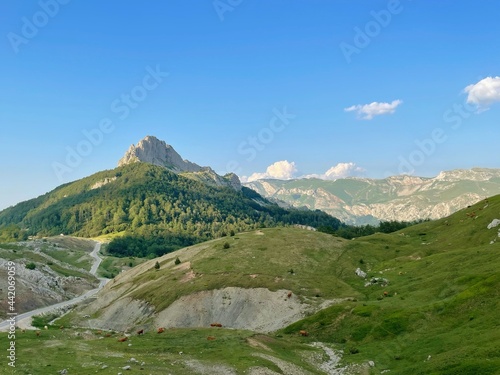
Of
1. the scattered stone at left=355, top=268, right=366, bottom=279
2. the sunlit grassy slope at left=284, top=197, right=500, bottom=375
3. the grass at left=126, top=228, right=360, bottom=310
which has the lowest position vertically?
the sunlit grassy slope at left=284, top=197, right=500, bottom=375

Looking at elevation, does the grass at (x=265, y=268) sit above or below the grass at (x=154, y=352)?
above

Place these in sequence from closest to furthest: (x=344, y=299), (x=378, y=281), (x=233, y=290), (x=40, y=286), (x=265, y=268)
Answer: (x=344, y=299), (x=378, y=281), (x=233, y=290), (x=265, y=268), (x=40, y=286)

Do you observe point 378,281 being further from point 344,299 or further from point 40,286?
point 40,286

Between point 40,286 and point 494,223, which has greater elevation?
point 40,286

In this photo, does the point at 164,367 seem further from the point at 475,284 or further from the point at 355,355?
the point at 475,284

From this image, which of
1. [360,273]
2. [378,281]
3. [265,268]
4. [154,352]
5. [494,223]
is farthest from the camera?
[494,223]

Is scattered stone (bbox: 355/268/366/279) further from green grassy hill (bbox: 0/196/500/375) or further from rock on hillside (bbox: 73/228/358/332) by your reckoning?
rock on hillside (bbox: 73/228/358/332)

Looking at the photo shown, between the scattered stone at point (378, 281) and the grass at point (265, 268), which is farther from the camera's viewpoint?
the grass at point (265, 268)

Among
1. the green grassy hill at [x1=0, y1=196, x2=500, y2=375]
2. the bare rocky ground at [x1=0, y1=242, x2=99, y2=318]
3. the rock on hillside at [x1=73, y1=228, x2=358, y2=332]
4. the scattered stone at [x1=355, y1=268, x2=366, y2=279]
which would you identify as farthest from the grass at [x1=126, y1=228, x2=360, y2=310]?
the bare rocky ground at [x1=0, y1=242, x2=99, y2=318]

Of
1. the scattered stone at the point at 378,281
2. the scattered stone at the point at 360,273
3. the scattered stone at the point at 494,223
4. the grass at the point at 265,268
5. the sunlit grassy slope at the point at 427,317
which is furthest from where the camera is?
the scattered stone at the point at 494,223

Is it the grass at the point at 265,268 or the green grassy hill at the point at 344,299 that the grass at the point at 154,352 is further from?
the grass at the point at 265,268

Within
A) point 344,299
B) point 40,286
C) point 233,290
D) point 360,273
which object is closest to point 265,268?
point 233,290

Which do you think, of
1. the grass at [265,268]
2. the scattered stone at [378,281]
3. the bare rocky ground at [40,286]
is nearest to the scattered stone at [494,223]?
the grass at [265,268]

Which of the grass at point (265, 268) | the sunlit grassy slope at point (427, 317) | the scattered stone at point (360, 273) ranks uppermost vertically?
the grass at point (265, 268)
